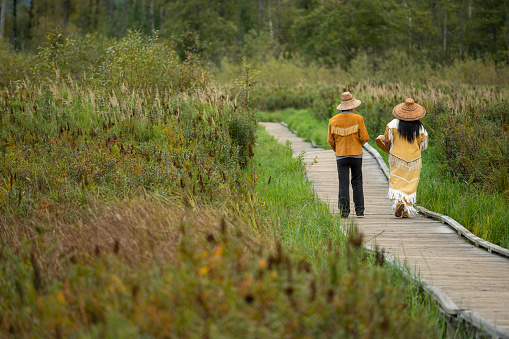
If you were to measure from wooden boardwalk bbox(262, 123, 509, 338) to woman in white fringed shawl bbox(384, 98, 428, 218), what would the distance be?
0.95 ft

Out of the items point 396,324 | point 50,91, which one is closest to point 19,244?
point 396,324

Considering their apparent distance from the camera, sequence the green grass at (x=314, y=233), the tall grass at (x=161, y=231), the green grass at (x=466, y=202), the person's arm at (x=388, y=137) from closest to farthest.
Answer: the tall grass at (x=161, y=231), the green grass at (x=314, y=233), the green grass at (x=466, y=202), the person's arm at (x=388, y=137)

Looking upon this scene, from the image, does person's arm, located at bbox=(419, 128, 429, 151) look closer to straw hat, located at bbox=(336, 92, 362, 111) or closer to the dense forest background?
straw hat, located at bbox=(336, 92, 362, 111)

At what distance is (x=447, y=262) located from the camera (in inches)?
209

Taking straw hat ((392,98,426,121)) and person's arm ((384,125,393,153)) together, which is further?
person's arm ((384,125,393,153))

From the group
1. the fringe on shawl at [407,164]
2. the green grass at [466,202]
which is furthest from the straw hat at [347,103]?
the green grass at [466,202]

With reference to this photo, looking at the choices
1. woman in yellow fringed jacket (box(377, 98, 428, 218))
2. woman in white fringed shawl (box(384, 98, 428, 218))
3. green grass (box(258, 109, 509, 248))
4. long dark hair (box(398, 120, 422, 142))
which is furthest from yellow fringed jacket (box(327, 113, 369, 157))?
green grass (box(258, 109, 509, 248))

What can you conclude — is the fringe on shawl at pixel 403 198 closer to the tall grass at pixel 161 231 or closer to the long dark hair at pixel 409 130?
the long dark hair at pixel 409 130

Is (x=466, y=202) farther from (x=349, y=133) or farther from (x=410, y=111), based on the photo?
(x=349, y=133)

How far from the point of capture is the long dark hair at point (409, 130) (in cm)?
734

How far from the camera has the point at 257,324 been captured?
255 centimetres

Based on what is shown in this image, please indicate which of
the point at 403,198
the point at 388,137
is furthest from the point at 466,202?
the point at 388,137

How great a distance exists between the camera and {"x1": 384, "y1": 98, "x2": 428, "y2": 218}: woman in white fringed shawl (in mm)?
7312

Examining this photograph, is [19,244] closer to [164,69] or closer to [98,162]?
[98,162]
